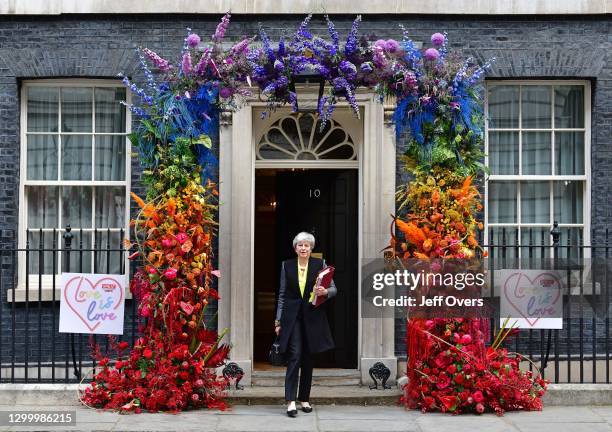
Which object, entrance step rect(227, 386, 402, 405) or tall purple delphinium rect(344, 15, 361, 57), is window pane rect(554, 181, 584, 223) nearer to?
entrance step rect(227, 386, 402, 405)

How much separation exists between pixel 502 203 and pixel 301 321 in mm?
3487

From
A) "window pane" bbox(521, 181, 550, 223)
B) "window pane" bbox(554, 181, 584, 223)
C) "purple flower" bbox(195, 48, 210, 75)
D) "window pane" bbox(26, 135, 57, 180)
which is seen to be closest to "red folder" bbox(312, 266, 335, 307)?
"purple flower" bbox(195, 48, 210, 75)

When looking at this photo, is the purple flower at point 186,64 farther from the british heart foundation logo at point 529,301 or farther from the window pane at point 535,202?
the window pane at point 535,202

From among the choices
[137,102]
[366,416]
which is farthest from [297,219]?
[366,416]

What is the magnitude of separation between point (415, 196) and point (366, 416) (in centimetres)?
225

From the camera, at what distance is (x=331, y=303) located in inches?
466

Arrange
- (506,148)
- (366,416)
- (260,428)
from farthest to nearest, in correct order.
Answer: (506,148), (366,416), (260,428)

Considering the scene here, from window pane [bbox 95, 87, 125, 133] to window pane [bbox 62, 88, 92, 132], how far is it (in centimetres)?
11

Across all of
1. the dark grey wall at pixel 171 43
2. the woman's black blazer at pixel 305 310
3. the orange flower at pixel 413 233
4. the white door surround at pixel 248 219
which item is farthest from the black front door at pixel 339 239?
the woman's black blazer at pixel 305 310

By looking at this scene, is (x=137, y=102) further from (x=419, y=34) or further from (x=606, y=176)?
(x=606, y=176)

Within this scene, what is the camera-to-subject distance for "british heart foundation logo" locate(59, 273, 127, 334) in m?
10.2

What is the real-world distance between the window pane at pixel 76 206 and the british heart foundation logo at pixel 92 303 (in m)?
1.65

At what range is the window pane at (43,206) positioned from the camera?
11.7 meters

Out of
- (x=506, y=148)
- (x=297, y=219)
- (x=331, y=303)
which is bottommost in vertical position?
(x=331, y=303)
